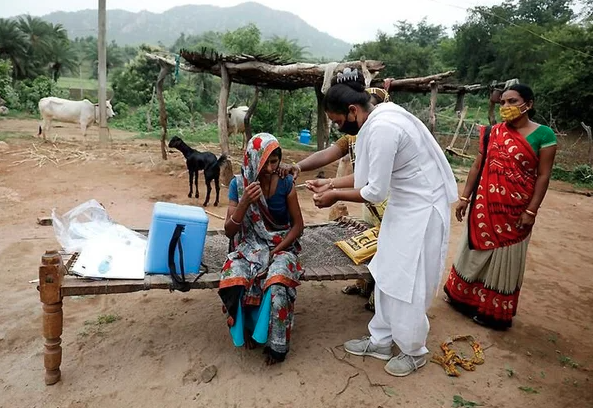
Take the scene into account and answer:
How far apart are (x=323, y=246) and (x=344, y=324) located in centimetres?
62

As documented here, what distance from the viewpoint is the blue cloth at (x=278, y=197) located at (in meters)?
2.77

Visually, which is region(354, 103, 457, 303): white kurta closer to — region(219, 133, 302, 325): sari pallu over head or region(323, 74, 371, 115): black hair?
region(323, 74, 371, 115): black hair

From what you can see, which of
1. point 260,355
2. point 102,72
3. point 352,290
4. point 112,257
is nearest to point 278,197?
point 260,355

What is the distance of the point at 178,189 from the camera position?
7633mm

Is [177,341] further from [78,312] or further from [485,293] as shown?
[485,293]

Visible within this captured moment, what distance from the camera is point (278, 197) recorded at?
9.16 feet

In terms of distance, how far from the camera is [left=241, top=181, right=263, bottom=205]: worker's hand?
2.54m

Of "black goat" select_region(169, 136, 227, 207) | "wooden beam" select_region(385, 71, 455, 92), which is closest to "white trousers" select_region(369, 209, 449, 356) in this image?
"black goat" select_region(169, 136, 227, 207)

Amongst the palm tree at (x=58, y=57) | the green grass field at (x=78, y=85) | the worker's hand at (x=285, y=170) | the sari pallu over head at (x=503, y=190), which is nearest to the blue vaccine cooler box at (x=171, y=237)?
the worker's hand at (x=285, y=170)

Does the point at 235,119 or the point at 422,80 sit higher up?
the point at 422,80

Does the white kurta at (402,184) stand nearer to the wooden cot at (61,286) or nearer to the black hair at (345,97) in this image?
the black hair at (345,97)

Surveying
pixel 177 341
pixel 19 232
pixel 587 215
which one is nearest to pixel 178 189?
pixel 19 232

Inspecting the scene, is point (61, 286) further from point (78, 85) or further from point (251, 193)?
point (78, 85)

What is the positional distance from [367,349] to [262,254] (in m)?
0.90
